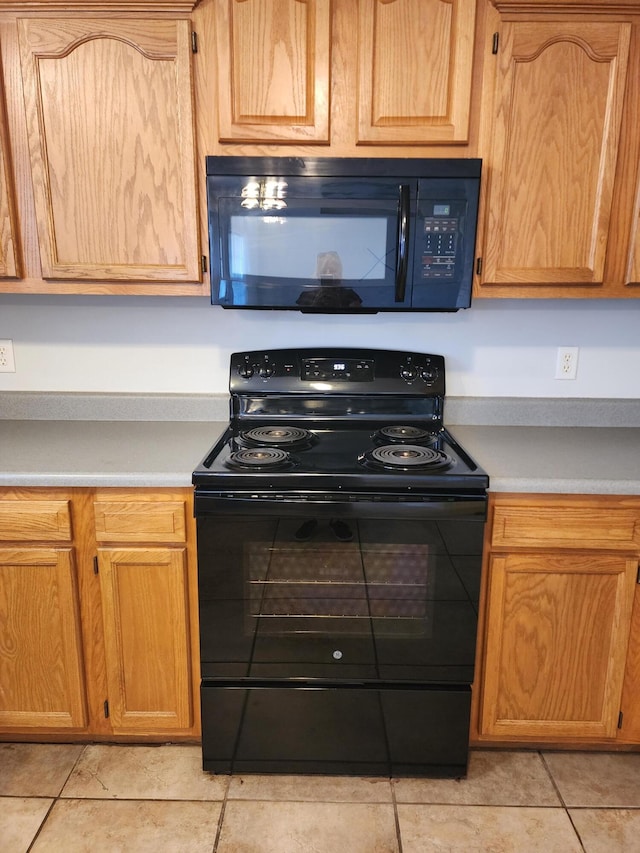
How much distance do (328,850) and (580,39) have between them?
220cm

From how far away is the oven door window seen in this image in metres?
1.52

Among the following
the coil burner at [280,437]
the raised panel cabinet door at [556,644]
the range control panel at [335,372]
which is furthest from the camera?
the range control panel at [335,372]

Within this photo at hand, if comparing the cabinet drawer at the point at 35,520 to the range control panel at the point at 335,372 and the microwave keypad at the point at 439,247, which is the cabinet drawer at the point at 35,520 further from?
the microwave keypad at the point at 439,247

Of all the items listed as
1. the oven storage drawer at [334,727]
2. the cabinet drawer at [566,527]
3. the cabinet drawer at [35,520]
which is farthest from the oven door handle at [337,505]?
the oven storage drawer at [334,727]

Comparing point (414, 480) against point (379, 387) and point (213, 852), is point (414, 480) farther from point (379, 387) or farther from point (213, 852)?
point (213, 852)

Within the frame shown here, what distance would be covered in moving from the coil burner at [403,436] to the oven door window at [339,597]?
35cm

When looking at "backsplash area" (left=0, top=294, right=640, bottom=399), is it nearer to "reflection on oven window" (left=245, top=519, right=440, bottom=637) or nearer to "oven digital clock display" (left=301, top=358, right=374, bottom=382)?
"oven digital clock display" (left=301, top=358, right=374, bottom=382)

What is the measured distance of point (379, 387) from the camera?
1.98 meters

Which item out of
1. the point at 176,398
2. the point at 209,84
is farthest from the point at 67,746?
the point at 209,84

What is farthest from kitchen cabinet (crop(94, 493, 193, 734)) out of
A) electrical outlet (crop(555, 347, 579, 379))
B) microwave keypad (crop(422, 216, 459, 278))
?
electrical outlet (crop(555, 347, 579, 379))

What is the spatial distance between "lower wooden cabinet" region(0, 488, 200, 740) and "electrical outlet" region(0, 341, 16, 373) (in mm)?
686

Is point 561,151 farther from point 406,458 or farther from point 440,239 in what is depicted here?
point 406,458

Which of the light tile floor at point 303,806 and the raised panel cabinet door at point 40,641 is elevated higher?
the raised panel cabinet door at point 40,641

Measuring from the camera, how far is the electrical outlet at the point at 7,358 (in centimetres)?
205
